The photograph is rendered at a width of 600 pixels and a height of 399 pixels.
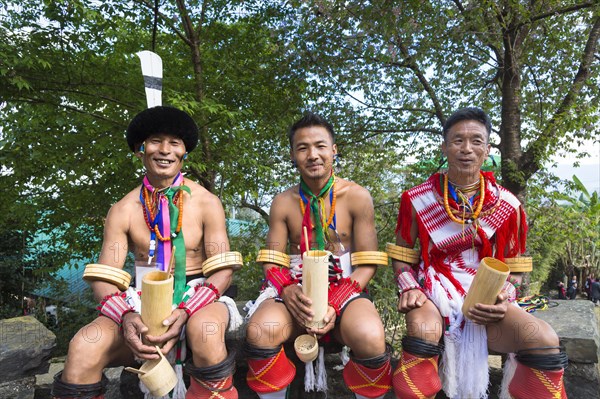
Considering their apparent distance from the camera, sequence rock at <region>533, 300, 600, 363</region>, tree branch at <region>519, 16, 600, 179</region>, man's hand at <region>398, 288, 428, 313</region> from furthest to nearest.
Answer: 1. tree branch at <region>519, 16, 600, 179</region>
2. rock at <region>533, 300, 600, 363</region>
3. man's hand at <region>398, 288, 428, 313</region>

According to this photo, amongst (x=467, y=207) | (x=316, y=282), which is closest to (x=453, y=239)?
(x=467, y=207)

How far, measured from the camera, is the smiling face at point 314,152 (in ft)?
8.27

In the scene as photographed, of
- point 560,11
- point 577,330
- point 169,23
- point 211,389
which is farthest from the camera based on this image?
point 169,23

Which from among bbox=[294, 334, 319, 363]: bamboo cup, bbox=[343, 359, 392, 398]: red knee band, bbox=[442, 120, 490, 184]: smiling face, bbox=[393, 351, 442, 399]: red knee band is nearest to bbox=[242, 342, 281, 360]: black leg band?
bbox=[294, 334, 319, 363]: bamboo cup

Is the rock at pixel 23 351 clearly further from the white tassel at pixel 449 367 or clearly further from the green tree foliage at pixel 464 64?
the green tree foliage at pixel 464 64

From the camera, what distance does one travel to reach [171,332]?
1.99 meters

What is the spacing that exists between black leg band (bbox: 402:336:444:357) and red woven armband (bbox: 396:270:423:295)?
356mm

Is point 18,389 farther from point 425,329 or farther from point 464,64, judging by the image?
point 464,64

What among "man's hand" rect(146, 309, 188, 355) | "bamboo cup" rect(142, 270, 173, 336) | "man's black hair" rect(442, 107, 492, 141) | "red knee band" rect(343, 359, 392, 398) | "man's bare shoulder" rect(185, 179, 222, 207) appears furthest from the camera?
"man's bare shoulder" rect(185, 179, 222, 207)

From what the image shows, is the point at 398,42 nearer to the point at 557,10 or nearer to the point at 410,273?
the point at 557,10

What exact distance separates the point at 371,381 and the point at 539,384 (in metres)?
0.73

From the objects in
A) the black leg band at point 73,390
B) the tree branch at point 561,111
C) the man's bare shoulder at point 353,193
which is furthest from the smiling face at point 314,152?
the tree branch at point 561,111

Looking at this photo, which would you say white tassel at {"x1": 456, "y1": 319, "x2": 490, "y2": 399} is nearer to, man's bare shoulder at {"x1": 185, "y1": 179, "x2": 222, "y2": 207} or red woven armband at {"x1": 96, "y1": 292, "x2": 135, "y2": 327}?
man's bare shoulder at {"x1": 185, "y1": 179, "x2": 222, "y2": 207}

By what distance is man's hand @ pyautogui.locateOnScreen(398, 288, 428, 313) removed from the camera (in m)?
2.22
